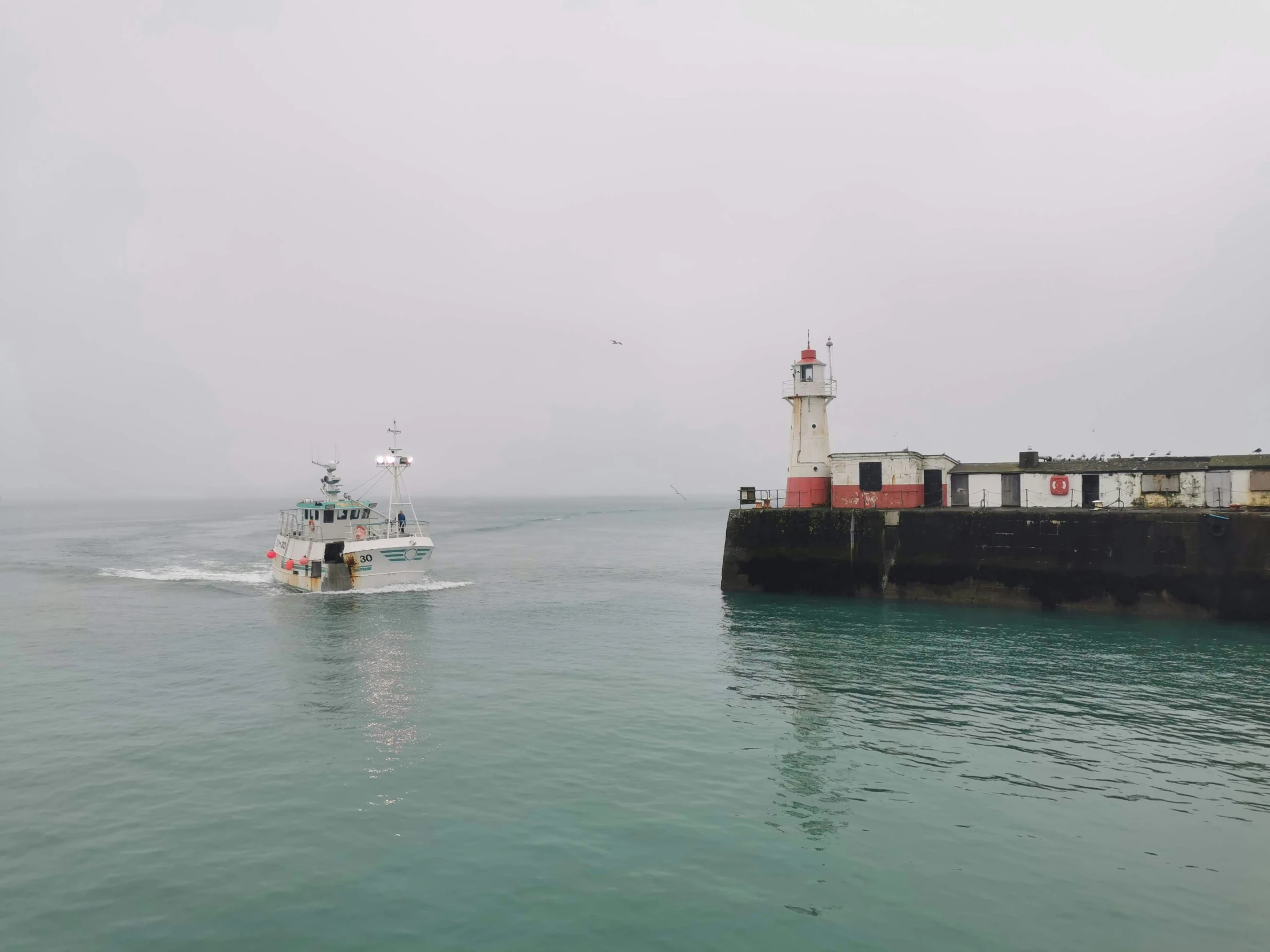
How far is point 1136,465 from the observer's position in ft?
124

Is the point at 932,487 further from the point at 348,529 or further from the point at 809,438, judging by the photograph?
the point at 348,529

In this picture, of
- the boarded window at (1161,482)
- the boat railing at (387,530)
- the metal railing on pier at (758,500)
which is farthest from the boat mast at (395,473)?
the boarded window at (1161,482)

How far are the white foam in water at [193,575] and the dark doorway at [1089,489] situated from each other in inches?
2045

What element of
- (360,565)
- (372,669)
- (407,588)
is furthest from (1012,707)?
(360,565)

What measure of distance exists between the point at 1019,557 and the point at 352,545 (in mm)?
39044

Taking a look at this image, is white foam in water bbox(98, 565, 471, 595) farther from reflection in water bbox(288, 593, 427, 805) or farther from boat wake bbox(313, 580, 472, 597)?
reflection in water bbox(288, 593, 427, 805)

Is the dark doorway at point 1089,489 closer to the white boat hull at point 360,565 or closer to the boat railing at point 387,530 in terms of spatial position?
the white boat hull at point 360,565

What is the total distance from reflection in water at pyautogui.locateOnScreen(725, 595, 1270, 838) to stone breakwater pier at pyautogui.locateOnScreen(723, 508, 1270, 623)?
208 cm

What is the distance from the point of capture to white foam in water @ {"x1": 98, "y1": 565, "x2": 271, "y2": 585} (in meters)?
52.2

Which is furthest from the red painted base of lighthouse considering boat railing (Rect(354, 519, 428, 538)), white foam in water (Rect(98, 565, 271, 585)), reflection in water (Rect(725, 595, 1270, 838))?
white foam in water (Rect(98, 565, 271, 585))

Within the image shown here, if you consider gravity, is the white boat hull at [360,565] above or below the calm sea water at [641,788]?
above

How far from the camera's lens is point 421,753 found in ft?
58.2

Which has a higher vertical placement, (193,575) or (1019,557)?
(1019,557)

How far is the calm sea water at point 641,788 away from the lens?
1105 cm
